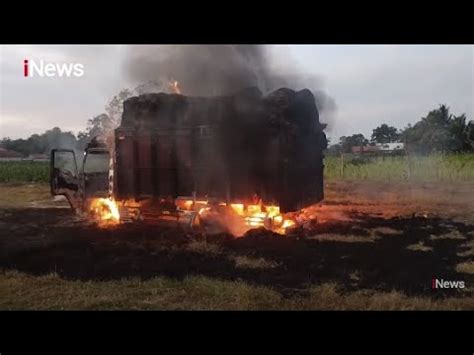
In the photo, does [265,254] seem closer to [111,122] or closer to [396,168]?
[111,122]

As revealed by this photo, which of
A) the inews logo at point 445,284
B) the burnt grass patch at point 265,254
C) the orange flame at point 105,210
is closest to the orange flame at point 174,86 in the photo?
the orange flame at point 105,210

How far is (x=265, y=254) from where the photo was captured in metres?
7.81

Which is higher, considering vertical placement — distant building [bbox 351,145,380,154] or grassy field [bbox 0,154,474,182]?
distant building [bbox 351,145,380,154]

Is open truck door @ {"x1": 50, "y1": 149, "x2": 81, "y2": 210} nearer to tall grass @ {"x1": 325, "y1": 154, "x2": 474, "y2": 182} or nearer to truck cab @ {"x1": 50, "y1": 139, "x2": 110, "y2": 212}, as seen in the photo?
truck cab @ {"x1": 50, "y1": 139, "x2": 110, "y2": 212}

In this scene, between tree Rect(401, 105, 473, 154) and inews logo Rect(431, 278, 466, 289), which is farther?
tree Rect(401, 105, 473, 154)

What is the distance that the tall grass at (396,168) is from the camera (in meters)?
15.9

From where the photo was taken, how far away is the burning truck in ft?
29.4

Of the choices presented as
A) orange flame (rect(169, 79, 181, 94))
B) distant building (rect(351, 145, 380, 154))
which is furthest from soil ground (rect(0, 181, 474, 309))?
orange flame (rect(169, 79, 181, 94))

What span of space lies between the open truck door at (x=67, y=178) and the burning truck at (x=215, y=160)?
0.28 ft

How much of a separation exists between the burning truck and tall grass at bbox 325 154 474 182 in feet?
21.2

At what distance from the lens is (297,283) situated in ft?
20.9

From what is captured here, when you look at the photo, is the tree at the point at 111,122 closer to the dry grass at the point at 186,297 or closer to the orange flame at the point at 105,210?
the orange flame at the point at 105,210
